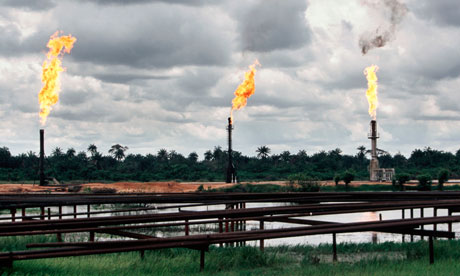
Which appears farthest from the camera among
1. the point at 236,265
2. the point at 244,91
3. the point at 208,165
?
the point at 208,165

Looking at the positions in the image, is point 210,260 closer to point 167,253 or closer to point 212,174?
point 167,253

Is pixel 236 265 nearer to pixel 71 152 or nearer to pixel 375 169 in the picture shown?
pixel 375 169

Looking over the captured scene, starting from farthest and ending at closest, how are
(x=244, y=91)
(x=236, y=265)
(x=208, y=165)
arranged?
1. (x=208, y=165)
2. (x=244, y=91)
3. (x=236, y=265)

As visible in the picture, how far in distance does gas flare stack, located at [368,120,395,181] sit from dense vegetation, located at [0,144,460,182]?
3.05 meters

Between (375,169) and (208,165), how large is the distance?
123 feet

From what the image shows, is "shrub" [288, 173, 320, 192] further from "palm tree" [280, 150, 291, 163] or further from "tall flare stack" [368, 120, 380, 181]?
"palm tree" [280, 150, 291, 163]

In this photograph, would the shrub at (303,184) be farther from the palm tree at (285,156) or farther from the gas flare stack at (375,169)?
the palm tree at (285,156)

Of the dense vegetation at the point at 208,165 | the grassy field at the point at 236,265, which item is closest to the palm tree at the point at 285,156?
the dense vegetation at the point at 208,165

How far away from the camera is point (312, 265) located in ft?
36.9

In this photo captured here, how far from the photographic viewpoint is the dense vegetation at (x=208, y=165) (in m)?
80.9

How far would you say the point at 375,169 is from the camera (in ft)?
232

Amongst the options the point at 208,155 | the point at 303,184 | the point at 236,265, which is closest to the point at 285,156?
the point at 208,155

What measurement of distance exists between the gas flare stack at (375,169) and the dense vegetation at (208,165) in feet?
10.0

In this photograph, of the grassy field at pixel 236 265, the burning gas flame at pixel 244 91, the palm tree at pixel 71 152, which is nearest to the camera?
the grassy field at pixel 236 265
